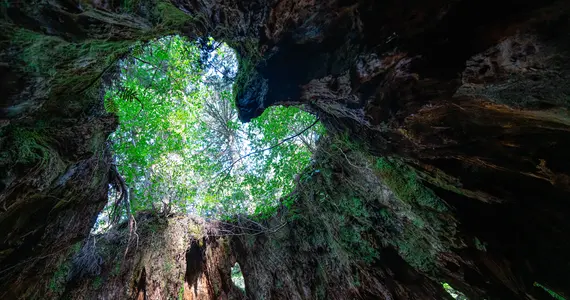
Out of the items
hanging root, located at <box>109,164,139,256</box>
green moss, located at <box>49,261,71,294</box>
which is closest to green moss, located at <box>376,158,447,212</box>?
hanging root, located at <box>109,164,139,256</box>

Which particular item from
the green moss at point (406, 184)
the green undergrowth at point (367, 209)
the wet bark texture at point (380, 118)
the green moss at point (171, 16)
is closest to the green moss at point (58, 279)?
the wet bark texture at point (380, 118)

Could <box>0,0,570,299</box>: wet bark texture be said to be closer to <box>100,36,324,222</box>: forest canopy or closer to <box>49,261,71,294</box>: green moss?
<box>49,261,71,294</box>: green moss

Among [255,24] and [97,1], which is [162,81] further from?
[97,1]

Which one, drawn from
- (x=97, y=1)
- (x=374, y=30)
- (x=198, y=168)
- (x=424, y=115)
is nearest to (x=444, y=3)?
(x=374, y=30)

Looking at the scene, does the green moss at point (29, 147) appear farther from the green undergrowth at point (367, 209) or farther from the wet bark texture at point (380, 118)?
the green undergrowth at point (367, 209)

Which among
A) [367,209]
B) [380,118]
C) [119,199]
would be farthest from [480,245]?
[119,199]

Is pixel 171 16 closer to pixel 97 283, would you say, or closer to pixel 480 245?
pixel 480 245
